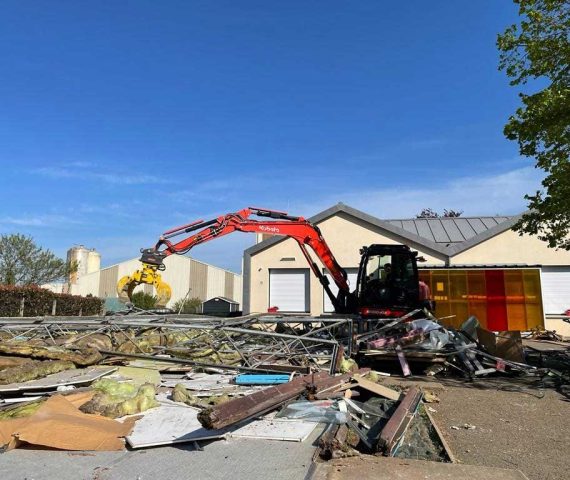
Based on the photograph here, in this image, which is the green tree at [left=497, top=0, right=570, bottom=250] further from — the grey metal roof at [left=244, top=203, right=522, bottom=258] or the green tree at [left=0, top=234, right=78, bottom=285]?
the green tree at [left=0, top=234, right=78, bottom=285]

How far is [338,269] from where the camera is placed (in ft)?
51.5

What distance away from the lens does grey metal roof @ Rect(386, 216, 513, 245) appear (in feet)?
84.9

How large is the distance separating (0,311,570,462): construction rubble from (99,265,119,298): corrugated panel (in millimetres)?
44406

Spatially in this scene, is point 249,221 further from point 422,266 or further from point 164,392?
point 422,266

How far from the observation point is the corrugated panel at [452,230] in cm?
2565

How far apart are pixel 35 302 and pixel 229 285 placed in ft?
132

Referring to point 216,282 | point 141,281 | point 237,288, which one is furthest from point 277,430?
point 237,288

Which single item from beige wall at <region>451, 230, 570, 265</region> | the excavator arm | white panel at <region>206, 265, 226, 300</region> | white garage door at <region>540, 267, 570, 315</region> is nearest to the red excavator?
the excavator arm

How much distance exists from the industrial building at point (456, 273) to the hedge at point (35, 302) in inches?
437

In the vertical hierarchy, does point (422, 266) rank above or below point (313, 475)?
above

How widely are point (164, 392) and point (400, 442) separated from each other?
3752 millimetres

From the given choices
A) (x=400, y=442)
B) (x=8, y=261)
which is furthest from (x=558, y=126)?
(x=8, y=261)

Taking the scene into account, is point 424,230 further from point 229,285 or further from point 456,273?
point 229,285

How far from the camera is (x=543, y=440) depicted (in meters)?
5.89
